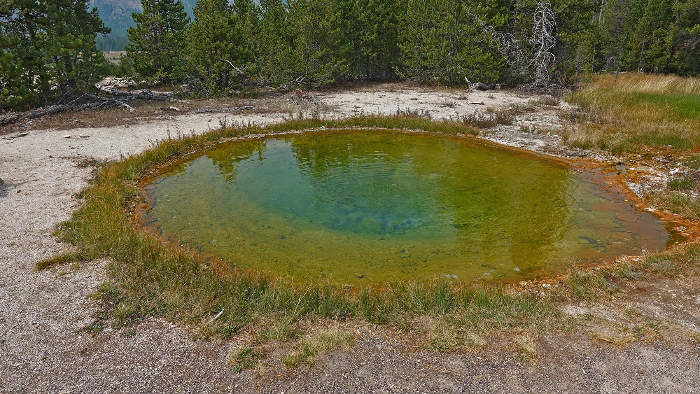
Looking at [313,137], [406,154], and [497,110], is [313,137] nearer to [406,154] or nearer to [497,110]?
[406,154]

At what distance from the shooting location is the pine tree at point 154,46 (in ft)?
83.1

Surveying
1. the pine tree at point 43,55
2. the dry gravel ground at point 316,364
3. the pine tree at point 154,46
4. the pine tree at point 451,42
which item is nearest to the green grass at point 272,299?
the dry gravel ground at point 316,364

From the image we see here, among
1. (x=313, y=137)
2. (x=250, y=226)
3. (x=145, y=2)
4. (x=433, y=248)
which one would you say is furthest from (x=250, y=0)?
(x=433, y=248)

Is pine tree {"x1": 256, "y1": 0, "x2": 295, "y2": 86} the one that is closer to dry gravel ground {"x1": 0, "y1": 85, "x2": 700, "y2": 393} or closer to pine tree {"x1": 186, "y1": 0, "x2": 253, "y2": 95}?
pine tree {"x1": 186, "y1": 0, "x2": 253, "y2": 95}

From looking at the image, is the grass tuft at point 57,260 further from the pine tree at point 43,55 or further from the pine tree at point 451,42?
the pine tree at point 451,42

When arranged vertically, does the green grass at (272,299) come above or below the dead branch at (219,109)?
below

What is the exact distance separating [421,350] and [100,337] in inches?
175

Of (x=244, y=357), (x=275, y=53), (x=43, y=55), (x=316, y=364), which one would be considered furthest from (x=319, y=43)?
(x=316, y=364)

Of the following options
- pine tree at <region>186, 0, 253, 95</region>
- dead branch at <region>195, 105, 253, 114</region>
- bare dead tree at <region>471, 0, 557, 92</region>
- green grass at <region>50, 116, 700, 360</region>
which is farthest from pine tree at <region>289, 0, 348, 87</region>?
green grass at <region>50, 116, 700, 360</region>

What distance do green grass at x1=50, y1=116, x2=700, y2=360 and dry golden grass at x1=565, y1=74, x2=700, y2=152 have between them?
8911 mm

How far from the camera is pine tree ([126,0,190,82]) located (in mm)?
25328

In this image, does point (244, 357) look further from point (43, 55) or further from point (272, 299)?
point (43, 55)

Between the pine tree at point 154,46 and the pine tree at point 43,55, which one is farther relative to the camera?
the pine tree at point 154,46

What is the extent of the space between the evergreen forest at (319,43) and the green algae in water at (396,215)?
1103 cm
